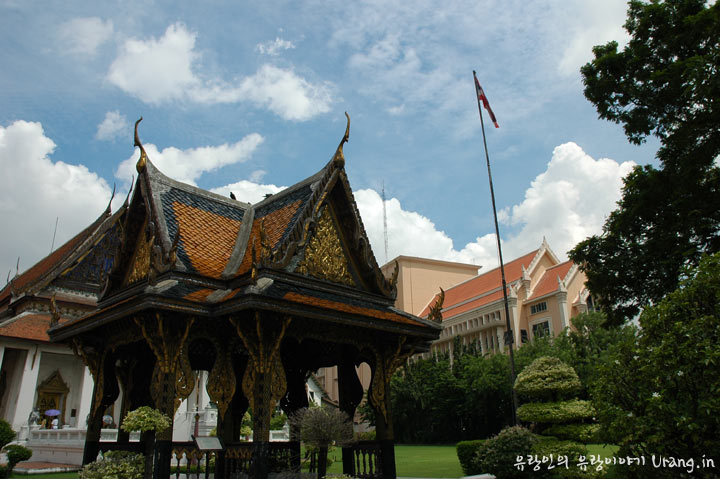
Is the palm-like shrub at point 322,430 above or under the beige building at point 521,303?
under

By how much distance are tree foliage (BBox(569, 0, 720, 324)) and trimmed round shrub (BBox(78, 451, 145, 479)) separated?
40.4 feet

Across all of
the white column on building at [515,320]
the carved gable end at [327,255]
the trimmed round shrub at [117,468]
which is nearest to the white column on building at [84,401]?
the trimmed round shrub at [117,468]

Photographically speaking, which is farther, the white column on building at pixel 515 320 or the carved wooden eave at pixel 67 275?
the white column on building at pixel 515 320

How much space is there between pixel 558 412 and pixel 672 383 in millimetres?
7325

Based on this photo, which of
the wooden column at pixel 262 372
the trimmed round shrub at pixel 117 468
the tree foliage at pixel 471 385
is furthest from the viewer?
the tree foliage at pixel 471 385

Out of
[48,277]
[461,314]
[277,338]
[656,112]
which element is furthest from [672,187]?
[461,314]

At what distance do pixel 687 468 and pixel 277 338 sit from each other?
565cm

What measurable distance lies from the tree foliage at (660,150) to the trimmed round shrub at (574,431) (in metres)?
4.17

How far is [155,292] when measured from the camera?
7.44m

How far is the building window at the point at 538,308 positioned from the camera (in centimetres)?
4401

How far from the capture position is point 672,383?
6.49 meters

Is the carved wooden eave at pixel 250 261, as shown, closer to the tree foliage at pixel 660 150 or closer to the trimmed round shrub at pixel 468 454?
the trimmed round shrub at pixel 468 454

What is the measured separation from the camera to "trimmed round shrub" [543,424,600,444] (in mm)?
12541

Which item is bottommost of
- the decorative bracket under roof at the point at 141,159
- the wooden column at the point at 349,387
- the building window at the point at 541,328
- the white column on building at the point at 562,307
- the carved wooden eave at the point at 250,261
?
the wooden column at the point at 349,387
